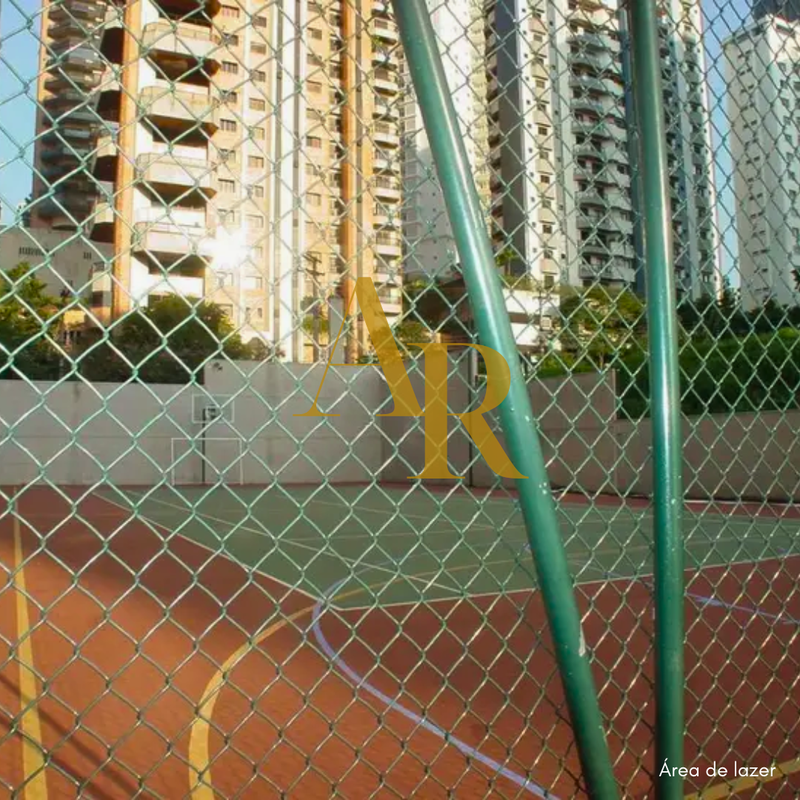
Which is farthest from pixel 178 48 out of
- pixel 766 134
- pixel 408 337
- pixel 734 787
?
pixel 734 787

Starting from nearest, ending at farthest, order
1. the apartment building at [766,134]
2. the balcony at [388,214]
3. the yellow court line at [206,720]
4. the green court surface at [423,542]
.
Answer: the balcony at [388,214], the yellow court line at [206,720], the apartment building at [766,134], the green court surface at [423,542]

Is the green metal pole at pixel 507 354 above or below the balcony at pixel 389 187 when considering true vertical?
below

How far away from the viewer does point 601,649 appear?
3137mm

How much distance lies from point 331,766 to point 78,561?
504 cm

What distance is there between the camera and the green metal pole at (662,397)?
1298 mm

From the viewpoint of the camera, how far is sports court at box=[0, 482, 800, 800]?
1.60 metres

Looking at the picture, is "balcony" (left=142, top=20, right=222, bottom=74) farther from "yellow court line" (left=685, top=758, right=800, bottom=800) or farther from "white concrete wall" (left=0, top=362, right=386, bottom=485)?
"white concrete wall" (left=0, top=362, right=386, bottom=485)

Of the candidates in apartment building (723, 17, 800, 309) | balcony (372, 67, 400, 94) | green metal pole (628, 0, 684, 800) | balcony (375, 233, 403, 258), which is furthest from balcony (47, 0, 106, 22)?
apartment building (723, 17, 800, 309)

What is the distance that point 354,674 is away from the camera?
2963mm

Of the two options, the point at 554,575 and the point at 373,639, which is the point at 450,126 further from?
the point at 373,639

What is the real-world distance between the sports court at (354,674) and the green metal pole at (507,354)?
0.30 metres

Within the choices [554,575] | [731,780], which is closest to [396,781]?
[731,780]

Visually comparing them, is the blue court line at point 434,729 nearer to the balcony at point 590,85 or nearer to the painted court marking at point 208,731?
the painted court marking at point 208,731

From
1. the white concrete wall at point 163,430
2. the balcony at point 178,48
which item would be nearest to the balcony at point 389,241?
the balcony at point 178,48
